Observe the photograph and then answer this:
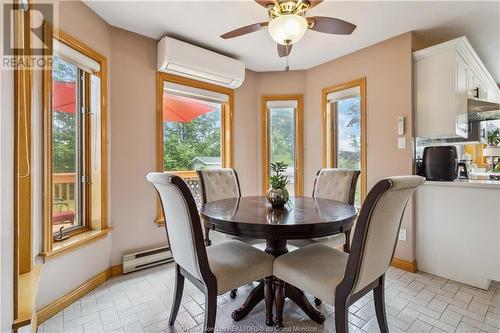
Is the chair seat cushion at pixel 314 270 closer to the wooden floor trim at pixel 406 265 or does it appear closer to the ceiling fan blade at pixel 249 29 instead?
the wooden floor trim at pixel 406 265

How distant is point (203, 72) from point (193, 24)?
53 centimetres

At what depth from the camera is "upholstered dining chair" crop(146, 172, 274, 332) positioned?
129 cm

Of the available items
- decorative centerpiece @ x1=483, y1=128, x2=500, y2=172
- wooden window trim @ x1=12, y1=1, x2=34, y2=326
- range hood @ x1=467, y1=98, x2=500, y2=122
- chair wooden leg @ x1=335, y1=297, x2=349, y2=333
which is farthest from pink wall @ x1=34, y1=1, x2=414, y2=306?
decorative centerpiece @ x1=483, y1=128, x2=500, y2=172

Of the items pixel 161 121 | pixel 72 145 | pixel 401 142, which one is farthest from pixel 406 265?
pixel 72 145

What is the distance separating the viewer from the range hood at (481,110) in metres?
2.78

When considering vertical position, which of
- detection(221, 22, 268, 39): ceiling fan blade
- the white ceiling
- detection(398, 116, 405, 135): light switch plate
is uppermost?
the white ceiling

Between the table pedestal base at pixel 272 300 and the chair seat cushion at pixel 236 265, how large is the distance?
6.4 inches

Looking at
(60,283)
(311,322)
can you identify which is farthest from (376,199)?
(60,283)

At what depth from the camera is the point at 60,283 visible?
6.01ft

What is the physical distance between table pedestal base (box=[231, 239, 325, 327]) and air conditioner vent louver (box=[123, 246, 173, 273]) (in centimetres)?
122

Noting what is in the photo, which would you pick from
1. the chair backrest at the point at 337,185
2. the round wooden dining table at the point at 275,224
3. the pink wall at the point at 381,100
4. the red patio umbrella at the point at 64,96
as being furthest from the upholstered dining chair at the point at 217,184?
the pink wall at the point at 381,100

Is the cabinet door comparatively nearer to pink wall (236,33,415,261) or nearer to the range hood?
the range hood

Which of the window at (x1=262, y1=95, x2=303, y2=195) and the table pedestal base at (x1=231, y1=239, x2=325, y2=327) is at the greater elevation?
the window at (x1=262, y1=95, x2=303, y2=195)

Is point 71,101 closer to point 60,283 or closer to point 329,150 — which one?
point 60,283
